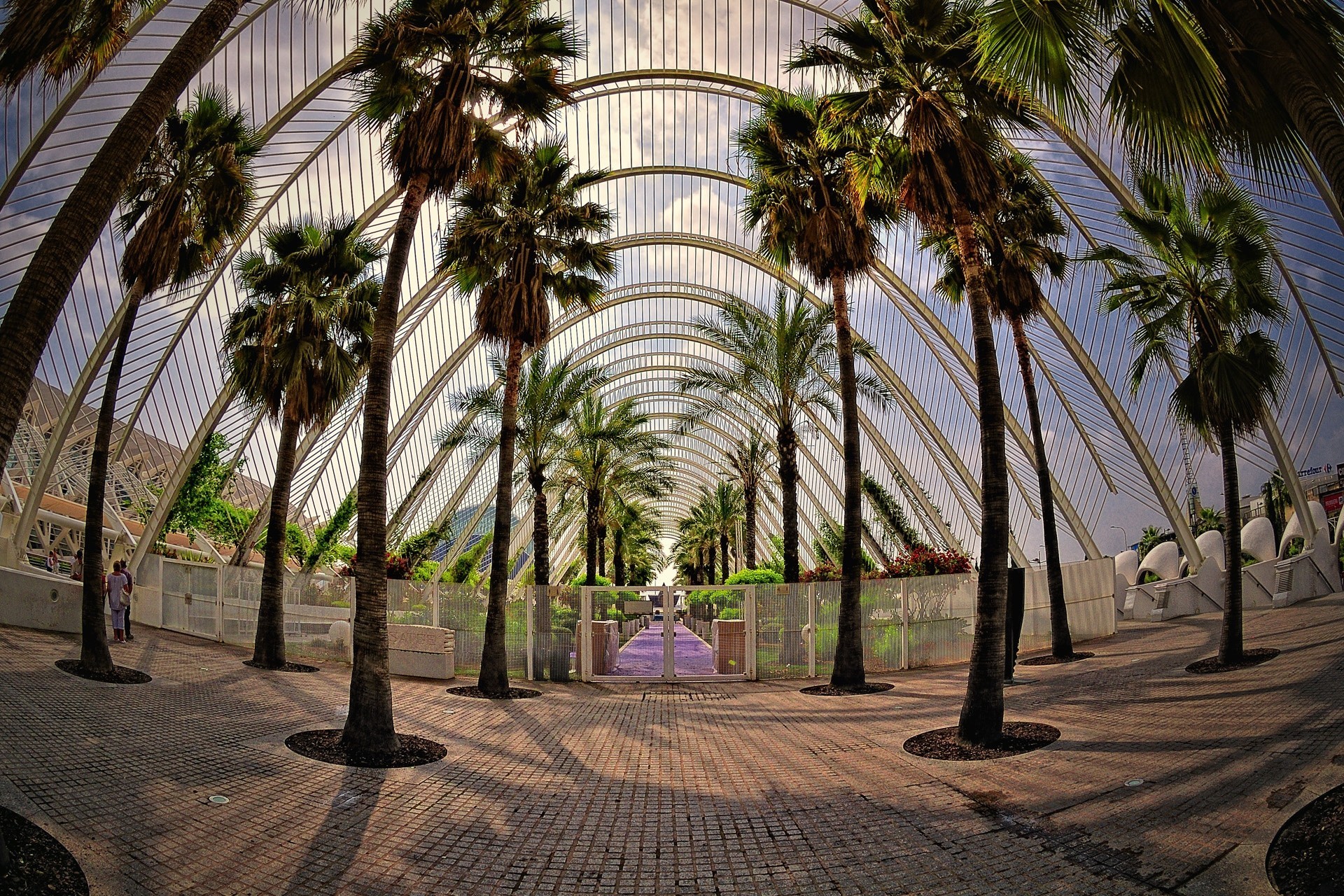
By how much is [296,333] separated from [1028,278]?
17205mm

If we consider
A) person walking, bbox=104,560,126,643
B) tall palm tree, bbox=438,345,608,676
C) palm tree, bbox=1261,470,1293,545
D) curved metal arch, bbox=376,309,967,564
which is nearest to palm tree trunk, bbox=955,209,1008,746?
person walking, bbox=104,560,126,643

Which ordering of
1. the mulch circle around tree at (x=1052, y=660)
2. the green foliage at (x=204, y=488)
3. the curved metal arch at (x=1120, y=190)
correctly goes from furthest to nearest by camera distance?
the green foliage at (x=204, y=488)
the curved metal arch at (x=1120, y=190)
the mulch circle around tree at (x=1052, y=660)

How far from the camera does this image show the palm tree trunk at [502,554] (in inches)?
581

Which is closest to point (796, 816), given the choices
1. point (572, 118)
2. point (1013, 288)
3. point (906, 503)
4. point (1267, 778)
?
point (1267, 778)

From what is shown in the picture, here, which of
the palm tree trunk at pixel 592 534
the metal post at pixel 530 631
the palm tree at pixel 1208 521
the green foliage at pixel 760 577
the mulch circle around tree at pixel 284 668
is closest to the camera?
the mulch circle around tree at pixel 284 668

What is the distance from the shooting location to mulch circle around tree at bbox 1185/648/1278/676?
12.1 meters

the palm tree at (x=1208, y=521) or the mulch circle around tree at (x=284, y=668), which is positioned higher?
the palm tree at (x=1208, y=521)

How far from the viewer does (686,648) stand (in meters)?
30.0

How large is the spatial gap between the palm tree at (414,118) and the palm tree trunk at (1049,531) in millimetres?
12943

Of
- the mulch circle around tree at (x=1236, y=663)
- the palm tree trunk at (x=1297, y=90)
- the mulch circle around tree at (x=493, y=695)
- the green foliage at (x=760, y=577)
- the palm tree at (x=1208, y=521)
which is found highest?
the palm tree trunk at (x=1297, y=90)

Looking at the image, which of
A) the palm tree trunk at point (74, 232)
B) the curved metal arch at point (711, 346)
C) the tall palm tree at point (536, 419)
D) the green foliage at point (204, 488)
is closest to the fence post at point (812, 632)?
the tall palm tree at point (536, 419)

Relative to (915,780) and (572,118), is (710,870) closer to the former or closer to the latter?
(915,780)

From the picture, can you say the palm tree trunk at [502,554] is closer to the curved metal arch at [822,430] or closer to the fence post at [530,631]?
the fence post at [530,631]

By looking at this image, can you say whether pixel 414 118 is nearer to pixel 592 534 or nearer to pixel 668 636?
pixel 668 636
